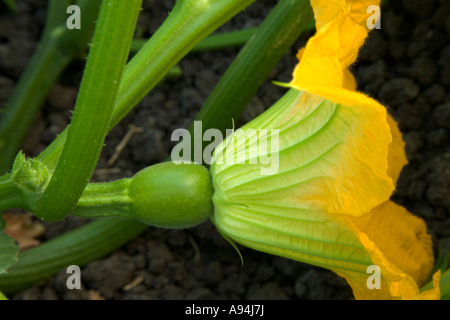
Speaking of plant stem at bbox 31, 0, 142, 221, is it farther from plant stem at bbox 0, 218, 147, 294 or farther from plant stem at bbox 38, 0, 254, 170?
plant stem at bbox 0, 218, 147, 294

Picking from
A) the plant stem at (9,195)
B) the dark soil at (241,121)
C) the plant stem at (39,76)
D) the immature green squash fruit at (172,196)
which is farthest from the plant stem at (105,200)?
the plant stem at (39,76)

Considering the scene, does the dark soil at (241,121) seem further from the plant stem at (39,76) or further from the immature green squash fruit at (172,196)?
the immature green squash fruit at (172,196)

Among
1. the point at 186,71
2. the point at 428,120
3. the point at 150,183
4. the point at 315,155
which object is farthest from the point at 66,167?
the point at 428,120

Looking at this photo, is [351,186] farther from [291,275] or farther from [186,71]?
[186,71]

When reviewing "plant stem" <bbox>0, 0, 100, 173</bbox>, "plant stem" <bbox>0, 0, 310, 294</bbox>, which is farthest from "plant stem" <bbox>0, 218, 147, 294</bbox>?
"plant stem" <bbox>0, 0, 100, 173</bbox>

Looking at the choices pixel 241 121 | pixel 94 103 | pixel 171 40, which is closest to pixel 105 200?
pixel 94 103

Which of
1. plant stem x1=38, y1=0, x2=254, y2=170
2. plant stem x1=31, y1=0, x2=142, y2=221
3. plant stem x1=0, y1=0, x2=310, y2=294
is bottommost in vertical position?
plant stem x1=0, y1=0, x2=310, y2=294
